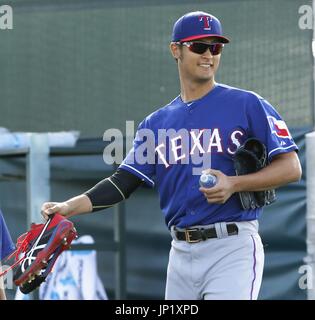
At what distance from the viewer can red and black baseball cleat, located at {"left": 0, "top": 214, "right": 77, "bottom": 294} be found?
14.2 feet

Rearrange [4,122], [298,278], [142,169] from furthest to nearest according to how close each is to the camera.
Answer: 1. [4,122]
2. [298,278]
3. [142,169]

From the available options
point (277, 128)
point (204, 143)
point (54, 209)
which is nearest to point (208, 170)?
point (204, 143)

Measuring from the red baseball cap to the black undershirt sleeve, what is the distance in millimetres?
662

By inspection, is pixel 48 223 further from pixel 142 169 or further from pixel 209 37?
pixel 209 37

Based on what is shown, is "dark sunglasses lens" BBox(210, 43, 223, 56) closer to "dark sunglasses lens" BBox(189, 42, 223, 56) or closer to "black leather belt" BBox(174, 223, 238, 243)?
"dark sunglasses lens" BBox(189, 42, 223, 56)

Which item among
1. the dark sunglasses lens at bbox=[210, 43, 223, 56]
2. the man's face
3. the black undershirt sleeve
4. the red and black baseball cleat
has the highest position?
the dark sunglasses lens at bbox=[210, 43, 223, 56]

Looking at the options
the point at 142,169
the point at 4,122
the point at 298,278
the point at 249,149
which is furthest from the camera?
the point at 4,122

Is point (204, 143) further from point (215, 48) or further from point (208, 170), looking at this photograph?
point (215, 48)

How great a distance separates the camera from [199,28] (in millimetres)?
4492

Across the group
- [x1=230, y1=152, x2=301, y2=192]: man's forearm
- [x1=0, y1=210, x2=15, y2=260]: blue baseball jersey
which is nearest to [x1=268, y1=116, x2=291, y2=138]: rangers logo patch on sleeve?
[x1=230, y1=152, x2=301, y2=192]: man's forearm

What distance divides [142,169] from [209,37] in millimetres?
665

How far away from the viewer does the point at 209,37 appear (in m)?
4.46
